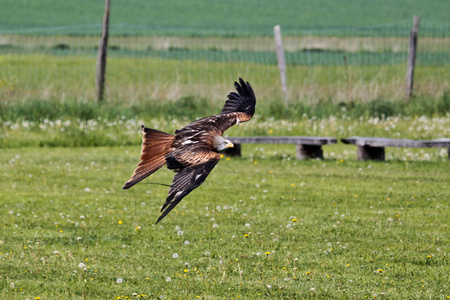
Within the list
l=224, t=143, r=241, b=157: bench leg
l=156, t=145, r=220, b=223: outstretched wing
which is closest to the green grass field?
l=224, t=143, r=241, b=157: bench leg

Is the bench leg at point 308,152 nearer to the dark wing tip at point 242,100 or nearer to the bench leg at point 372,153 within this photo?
Result: the bench leg at point 372,153

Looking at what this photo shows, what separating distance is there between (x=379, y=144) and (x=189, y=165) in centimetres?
844

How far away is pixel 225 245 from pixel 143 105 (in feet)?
34.6

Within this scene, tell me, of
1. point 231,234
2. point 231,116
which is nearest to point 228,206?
point 231,234

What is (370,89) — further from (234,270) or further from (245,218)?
(234,270)

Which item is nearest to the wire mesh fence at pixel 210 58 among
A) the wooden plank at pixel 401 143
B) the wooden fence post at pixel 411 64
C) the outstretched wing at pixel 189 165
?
the wooden fence post at pixel 411 64

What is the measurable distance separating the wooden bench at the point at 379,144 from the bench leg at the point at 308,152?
59cm

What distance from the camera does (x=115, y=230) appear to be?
344 inches

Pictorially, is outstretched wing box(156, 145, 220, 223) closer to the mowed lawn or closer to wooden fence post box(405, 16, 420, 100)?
the mowed lawn

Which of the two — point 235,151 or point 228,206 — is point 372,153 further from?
point 228,206

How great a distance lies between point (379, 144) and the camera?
44.9 ft

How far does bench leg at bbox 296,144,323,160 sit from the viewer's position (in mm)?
14414

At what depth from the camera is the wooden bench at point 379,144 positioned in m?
13.5

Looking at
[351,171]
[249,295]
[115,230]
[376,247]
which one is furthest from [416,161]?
[249,295]
